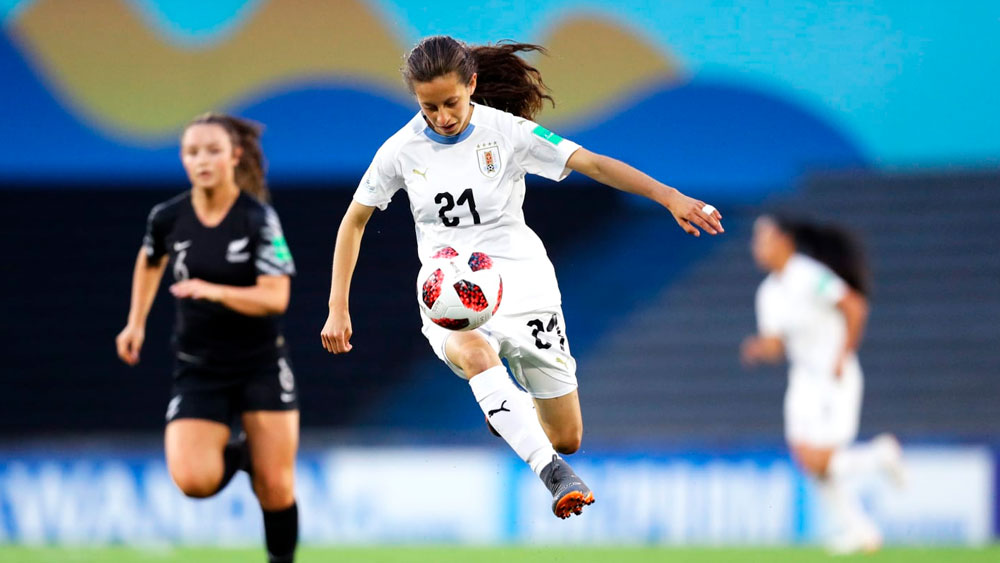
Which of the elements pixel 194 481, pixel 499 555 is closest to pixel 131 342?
pixel 194 481

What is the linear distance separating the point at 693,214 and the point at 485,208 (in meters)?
0.85

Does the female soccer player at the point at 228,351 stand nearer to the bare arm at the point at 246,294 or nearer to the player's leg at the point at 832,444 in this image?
the bare arm at the point at 246,294

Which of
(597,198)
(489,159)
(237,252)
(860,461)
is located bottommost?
(860,461)

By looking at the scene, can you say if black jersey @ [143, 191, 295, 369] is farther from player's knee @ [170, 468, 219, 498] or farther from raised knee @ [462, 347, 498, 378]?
raised knee @ [462, 347, 498, 378]

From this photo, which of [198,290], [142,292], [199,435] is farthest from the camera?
[142,292]

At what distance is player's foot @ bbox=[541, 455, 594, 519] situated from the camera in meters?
5.09

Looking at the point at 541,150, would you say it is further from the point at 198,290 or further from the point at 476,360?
the point at 198,290

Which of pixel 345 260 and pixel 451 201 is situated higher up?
pixel 451 201

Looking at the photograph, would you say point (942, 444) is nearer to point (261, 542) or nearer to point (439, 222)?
point (261, 542)

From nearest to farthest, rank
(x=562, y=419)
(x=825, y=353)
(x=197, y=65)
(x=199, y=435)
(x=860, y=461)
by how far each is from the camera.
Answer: (x=562, y=419) < (x=199, y=435) < (x=860, y=461) < (x=825, y=353) < (x=197, y=65)

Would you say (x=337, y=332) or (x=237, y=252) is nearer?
(x=337, y=332)

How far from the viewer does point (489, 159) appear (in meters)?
5.37

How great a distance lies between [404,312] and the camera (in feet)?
45.3

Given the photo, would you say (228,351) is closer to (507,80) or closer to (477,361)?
(477,361)
